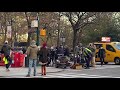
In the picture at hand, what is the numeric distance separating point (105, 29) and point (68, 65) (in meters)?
28.9

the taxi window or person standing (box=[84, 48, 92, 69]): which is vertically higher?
the taxi window

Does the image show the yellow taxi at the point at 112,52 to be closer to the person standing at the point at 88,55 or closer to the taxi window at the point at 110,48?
the taxi window at the point at 110,48

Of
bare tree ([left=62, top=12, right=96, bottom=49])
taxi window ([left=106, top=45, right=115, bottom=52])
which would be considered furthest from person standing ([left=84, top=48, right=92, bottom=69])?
bare tree ([left=62, top=12, right=96, bottom=49])

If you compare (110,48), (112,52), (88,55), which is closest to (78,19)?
(110,48)

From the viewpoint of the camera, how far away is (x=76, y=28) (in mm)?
38375

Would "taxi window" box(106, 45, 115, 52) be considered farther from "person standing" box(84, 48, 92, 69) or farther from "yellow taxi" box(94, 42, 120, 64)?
"person standing" box(84, 48, 92, 69)

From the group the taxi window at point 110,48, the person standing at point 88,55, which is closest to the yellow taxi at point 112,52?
the taxi window at point 110,48

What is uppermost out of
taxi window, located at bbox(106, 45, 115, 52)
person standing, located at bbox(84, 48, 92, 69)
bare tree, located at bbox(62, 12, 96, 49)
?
bare tree, located at bbox(62, 12, 96, 49)

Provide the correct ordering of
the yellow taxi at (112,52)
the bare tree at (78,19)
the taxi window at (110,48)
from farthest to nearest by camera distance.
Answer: the bare tree at (78,19), the taxi window at (110,48), the yellow taxi at (112,52)

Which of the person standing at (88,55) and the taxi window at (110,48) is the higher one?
the taxi window at (110,48)

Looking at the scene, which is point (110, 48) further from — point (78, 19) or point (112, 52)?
point (78, 19)
